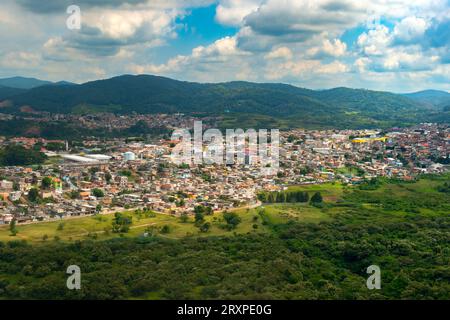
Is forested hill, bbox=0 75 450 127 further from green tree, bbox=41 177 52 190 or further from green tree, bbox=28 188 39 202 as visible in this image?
green tree, bbox=28 188 39 202

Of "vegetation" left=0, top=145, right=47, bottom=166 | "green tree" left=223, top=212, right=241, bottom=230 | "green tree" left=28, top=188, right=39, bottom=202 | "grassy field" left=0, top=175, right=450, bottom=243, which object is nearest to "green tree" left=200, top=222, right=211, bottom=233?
"grassy field" left=0, top=175, right=450, bottom=243

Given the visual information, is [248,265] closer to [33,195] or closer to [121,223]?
[121,223]

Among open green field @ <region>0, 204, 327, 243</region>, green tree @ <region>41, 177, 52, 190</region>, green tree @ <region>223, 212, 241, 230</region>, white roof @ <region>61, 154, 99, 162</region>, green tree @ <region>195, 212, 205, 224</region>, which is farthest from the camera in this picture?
white roof @ <region>61, 154, 99, 162</region>

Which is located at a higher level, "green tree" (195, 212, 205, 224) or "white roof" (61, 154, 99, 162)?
"white roof" (61, 154, 99, 162)

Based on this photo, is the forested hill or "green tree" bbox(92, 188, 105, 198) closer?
"green tree" bbox(92, 188, 105, 198)
